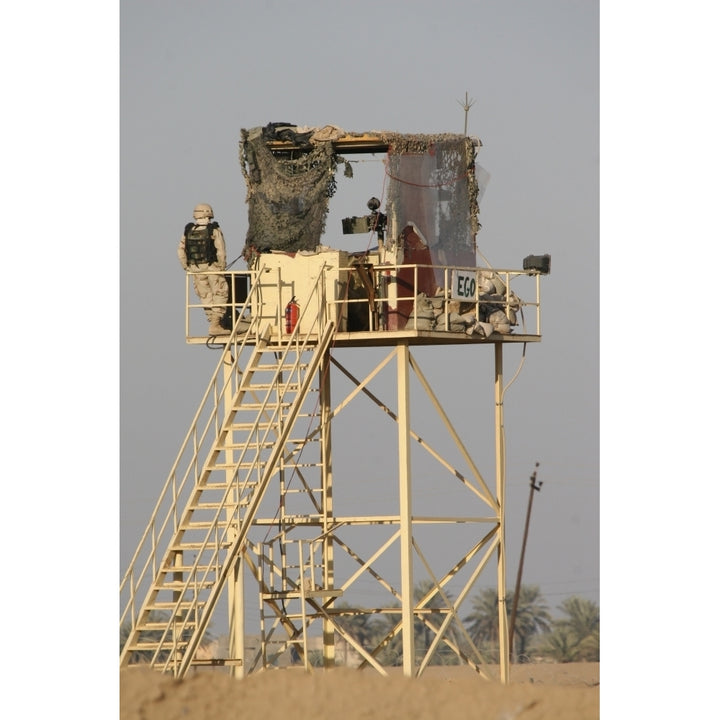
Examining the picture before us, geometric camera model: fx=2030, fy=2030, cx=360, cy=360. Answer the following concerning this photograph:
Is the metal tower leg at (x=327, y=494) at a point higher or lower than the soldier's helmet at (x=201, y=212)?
lower

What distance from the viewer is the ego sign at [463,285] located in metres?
36.2

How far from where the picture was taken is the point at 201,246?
37281mm

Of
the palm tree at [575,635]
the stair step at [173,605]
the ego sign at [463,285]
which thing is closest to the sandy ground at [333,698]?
the stair step at [173,605]

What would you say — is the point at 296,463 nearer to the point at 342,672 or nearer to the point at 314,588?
the point at 314,588

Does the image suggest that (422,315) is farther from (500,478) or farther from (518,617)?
(518,617)

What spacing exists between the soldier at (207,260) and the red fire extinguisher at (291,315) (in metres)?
1.49

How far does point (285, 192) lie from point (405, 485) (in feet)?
19.9

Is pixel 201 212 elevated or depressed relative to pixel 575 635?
elevated

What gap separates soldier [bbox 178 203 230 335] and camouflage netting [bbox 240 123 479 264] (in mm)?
695

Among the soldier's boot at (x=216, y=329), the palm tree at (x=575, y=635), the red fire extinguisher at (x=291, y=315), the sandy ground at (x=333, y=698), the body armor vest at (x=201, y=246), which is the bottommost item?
the palm tree at (x=575, y=635)

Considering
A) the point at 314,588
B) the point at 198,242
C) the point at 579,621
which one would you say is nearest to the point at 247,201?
the point at 198,242

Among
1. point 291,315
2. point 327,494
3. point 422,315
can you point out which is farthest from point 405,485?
point 291,315

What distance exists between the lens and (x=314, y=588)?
124ft

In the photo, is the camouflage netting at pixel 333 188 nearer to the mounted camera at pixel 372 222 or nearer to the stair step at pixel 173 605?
the mounted camera at pixel 372 222
